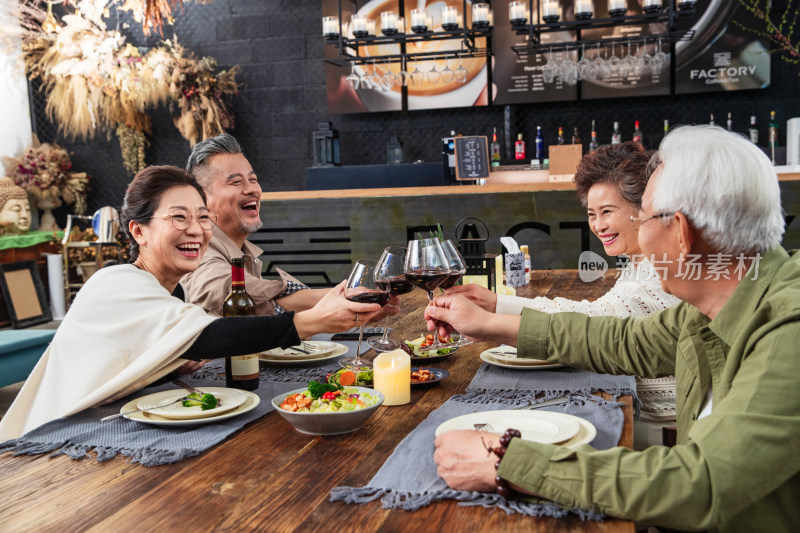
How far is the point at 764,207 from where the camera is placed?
4.19 feet

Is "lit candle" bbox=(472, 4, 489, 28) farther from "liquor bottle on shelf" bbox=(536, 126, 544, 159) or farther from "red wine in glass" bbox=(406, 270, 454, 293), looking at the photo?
"red wine in glass" bbox=(406, 270, 454, 293)

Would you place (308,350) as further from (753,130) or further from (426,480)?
(753,130)

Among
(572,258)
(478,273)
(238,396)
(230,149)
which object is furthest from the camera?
(572,258)

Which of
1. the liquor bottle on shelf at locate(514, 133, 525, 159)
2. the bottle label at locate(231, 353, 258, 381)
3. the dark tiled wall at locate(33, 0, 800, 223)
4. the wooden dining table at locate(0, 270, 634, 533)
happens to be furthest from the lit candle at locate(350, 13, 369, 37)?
the wooden dining table at locate(0, 270, 634, 533)

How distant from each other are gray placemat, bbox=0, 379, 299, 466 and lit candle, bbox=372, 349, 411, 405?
0.80ft

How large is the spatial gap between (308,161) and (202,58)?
1.63 metres

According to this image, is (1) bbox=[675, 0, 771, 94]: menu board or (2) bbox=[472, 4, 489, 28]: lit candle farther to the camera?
(1) bbox=[675, 0, 771, 94]: menu board

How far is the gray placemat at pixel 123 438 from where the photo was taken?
1.37 metres

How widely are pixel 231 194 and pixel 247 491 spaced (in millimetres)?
1882

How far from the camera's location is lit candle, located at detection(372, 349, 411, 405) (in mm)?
1644

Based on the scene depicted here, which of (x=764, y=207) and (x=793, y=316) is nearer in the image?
(x=793, y=316)

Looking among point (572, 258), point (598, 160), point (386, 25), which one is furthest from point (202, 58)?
point (598, 160)

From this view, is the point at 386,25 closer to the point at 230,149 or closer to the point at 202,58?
the point at 202,58

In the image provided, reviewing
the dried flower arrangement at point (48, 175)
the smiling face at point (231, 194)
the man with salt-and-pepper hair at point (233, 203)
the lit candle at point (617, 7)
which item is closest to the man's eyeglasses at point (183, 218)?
the man with salt-and-pepper hair at point (233, 203)
